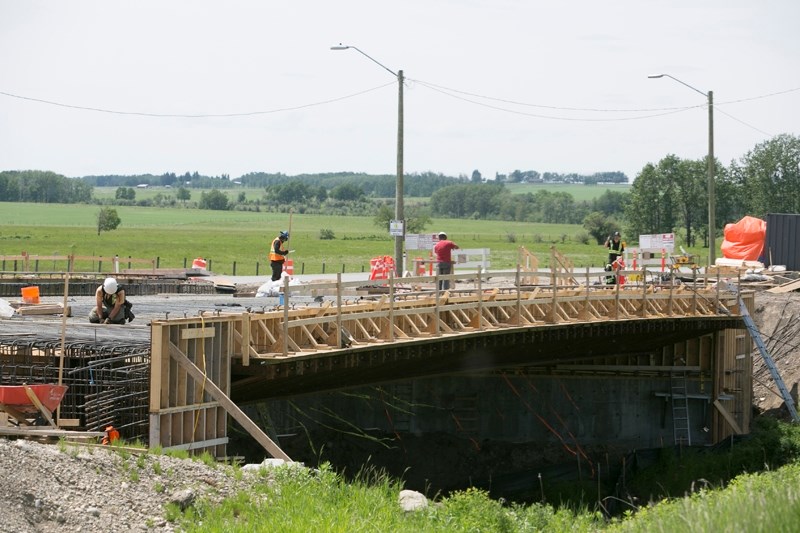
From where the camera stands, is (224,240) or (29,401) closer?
(29,401)

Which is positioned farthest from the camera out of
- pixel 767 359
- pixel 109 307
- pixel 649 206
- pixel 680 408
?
pixel 649 206

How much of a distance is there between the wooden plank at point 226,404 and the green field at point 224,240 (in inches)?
2017

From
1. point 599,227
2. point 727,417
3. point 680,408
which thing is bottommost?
point 727,417

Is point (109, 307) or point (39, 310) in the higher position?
point (109, 307)

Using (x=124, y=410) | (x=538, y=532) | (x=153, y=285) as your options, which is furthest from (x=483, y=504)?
(x=153, y=285)

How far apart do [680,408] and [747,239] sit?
69.8 feet

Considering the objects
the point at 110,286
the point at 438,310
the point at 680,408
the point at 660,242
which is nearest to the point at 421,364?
the point at 438,310

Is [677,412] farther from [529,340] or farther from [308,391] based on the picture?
[308,391]

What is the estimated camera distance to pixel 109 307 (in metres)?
28.5

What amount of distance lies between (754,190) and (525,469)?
312 feet

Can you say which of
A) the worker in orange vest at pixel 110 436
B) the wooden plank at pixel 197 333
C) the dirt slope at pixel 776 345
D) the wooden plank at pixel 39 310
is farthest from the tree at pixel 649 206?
the worker in orange vest at pixel 110 436

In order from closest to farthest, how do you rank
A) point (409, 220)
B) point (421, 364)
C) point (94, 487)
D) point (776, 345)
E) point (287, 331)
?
1. point (94, 487)
2. point (287, 331)
3. point (421, 364)
4. point (776, 345)
5. point (409, 220)

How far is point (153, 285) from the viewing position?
47.6 metres

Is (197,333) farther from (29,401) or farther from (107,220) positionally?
(107,220)
